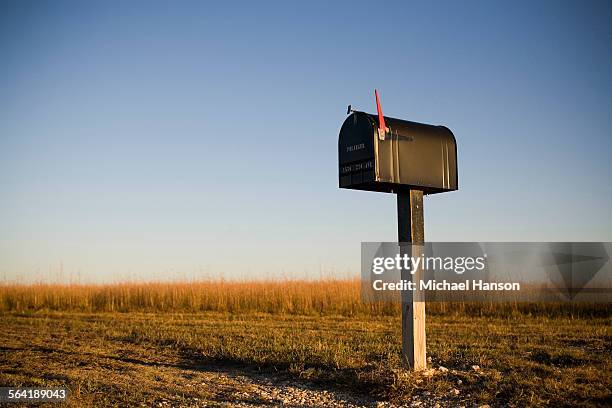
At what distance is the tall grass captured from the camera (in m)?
14.8

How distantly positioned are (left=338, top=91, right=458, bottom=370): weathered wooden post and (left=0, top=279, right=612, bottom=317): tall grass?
8.61m

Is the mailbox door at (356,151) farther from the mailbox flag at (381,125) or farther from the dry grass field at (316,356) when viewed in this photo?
the dry grass field at (316,356)

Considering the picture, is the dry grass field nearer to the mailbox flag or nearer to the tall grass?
the tall grass

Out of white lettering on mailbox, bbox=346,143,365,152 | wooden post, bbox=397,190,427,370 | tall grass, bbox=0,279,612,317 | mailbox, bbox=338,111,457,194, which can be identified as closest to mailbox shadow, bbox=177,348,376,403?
wooden post, bbox=397,190,427,370

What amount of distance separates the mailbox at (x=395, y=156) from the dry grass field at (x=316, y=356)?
199cm

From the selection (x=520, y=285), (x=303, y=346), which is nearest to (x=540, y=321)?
(x=520, y=285)

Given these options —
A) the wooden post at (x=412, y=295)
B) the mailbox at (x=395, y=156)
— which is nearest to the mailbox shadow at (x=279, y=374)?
the wooden post at (x=412, y=295)

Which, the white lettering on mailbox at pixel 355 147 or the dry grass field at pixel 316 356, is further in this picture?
the white lettering on mailbox at pixel 355 147

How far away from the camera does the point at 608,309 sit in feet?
45.1

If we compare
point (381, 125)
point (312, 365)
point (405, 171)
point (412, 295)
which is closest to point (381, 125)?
point (381, 125)

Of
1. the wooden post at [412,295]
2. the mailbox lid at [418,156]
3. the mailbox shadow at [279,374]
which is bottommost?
the mailbox shadow at [279,374]

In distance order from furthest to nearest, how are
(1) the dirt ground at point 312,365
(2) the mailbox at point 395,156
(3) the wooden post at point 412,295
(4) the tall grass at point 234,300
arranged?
(4) the tall grass at point 234,300
(3) the wooden post at point 412,295
(2) the mailbox at point 395,156
(1) the dirt ground at point 312,365

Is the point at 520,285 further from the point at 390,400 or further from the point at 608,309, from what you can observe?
the point at 390,400

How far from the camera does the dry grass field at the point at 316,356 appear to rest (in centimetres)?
599
